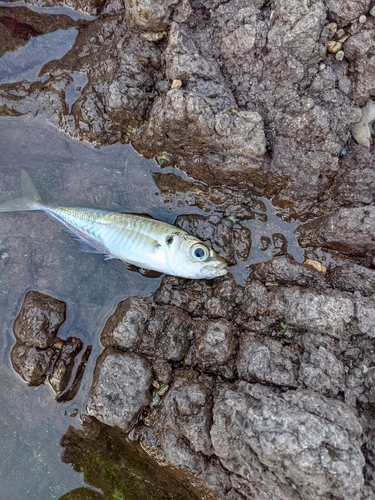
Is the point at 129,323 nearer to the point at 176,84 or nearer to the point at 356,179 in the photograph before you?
the point at 176,84

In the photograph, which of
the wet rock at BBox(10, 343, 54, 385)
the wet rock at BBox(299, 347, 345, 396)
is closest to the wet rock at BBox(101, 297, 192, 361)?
the wet rock at BBox(10, 343, 54, 385)

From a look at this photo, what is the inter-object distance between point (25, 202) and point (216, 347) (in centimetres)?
248

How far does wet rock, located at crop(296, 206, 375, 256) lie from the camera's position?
3.38 metres

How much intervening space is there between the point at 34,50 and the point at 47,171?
1.35 metres

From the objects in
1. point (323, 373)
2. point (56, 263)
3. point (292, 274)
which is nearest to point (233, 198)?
point (292, 274)

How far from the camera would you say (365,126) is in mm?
3418

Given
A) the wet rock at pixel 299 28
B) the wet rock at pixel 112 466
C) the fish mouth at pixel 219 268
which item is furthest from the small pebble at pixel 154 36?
the wet rock at pixel 112 466

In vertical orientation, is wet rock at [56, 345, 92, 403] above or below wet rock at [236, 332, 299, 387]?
below

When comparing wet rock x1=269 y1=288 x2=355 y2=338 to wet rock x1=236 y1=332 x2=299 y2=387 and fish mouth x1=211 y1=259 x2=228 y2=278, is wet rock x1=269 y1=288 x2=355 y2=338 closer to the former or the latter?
wet rock x1=236 y1=332 x2=299 y2=387

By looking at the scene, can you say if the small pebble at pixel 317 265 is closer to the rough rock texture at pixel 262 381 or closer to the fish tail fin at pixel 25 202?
the rough rock texture at pixel 262 381

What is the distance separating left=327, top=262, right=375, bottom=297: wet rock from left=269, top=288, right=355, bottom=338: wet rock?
1.05 feet

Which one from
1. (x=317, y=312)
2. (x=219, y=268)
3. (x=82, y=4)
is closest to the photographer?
(x=317, y=312)

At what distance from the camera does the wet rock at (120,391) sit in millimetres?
3229

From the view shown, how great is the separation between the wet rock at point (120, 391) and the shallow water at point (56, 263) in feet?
1.21
